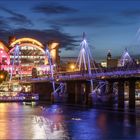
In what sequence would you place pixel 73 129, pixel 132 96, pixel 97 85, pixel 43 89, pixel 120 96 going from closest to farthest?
pixel 73 129
pixel 132 96
pixel 120 96
pixel 97 85
pixel 43 89

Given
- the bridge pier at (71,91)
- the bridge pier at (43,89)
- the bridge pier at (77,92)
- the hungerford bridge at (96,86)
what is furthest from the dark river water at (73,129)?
the bridge pier at (43,89)

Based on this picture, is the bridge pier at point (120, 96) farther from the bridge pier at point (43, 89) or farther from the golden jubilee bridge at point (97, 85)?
the bridge pier at point (43, 89)

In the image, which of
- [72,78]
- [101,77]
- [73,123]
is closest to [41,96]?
[72,78]

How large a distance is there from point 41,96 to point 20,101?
30.2 metres

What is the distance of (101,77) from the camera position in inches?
5118

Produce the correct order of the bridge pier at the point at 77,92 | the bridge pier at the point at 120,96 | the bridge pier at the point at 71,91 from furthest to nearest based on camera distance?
the bridge pier at the point at 71,91, the bridge pier at the point at 77,92, the bridge pier at the point at 120,96

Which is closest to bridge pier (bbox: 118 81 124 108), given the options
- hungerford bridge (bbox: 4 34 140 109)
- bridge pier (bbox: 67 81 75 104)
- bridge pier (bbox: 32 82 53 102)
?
hungerford bridge (bbox: 4 34 140 109)

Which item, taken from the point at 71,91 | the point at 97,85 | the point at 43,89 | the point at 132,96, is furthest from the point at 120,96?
the point at 43,89

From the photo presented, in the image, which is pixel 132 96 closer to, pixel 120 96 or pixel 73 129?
pixel 120 96

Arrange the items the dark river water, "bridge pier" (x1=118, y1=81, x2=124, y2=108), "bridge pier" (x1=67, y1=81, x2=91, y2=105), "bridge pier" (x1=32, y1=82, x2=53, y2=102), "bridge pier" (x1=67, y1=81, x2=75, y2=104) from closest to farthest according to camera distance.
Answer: the dark river water < "bridge pier" (x1=118, y1=81, x2=124, y2=108) < "bridge pier" (x1=67, y1=81, x2=91, y2=105) < "bridge pier" (x1=67, y1=81, x2=75, y2=104) < "bridge pier" (x1=32, y1=82, x2=53, y2=102)

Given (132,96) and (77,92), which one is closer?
(132,96)

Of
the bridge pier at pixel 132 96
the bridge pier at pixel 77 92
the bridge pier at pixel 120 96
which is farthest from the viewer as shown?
the bridge pier at pixel 77 92

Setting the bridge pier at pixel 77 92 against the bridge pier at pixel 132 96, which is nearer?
the bridge pier at pixel 132 96

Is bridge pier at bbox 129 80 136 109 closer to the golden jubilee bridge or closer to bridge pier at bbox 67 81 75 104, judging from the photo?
the golden jubilee bridge
